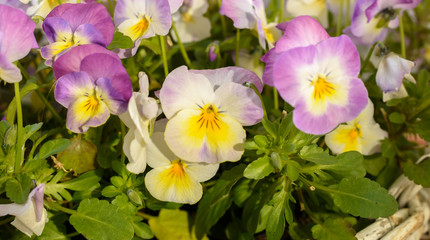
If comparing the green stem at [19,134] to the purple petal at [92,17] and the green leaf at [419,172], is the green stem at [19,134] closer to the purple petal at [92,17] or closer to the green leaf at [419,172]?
the purple petal at [92,17]

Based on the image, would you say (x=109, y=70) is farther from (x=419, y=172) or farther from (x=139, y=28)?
(x=419, y=172)

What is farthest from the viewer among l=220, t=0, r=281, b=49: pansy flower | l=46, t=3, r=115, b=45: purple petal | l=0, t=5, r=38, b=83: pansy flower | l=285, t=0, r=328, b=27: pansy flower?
l=285, t=0, r=328, b=27: pansy flower

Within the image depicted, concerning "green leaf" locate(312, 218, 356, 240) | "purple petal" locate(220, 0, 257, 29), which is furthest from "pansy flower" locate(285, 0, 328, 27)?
"green leaf" locate(312, 218, 356, 240)

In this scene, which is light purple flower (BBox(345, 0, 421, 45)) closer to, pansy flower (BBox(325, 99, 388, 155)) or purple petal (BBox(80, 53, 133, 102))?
pansy flower (BBox(325, 99, 388, 155))

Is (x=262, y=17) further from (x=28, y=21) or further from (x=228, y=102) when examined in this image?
(x=28, y=21)

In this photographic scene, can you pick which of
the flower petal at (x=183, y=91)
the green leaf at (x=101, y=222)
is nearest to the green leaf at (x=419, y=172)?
the flower petal at (x=183, y=91)

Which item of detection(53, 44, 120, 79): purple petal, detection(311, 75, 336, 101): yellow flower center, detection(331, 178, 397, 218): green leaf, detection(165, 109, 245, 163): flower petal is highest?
detection(53, 44, 120, 79): purple petal
